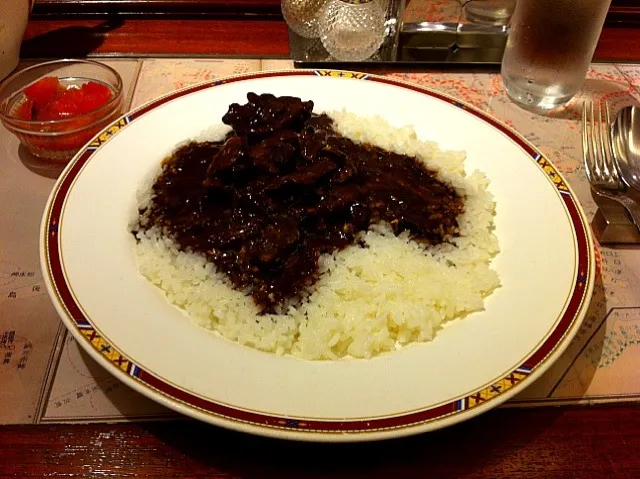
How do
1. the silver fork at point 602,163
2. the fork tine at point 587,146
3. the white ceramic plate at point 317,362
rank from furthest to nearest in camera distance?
the fork tine at point 587,146 < the silver fork at point 602,163 < the white ceramic plate at point 317,362

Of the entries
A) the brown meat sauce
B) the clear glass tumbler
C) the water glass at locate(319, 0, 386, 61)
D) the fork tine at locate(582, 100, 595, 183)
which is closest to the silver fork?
the fork tine at locate(582, 100, 595, 183)

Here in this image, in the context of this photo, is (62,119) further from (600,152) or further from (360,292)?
(600,152)

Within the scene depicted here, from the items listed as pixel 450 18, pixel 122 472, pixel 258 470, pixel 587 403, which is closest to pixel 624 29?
pixel 450 18

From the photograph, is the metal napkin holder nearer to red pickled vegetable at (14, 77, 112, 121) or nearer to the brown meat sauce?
the brown meat sauce

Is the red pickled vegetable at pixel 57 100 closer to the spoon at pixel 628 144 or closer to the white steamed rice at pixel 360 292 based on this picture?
the white steamed rice at pixel 360 292

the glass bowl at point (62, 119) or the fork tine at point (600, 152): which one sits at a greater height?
the fork tine at point (600, 152)

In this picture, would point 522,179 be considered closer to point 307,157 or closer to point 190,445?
point 307,157

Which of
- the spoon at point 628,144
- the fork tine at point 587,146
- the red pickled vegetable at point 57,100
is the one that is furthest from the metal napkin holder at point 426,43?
the red pickled vegetable at point 57,100

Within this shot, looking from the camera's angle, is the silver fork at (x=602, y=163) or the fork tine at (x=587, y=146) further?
the fork tine at (x=587, y=146)
